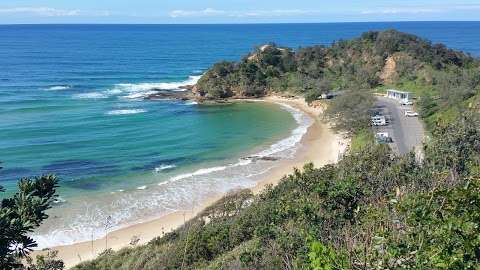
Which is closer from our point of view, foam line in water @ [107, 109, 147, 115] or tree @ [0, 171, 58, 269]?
tree @ [0, 171, 58, 269]

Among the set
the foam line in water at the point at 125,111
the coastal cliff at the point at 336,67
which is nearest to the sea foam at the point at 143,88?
the coastal cliff at the point at 336,67

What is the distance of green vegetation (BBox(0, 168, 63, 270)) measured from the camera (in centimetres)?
618

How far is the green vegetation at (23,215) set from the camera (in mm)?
6184

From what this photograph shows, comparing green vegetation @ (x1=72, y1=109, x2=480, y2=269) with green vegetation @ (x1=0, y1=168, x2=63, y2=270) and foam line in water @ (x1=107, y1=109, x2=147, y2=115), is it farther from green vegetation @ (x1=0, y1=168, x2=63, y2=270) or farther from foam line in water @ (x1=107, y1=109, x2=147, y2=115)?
foam line in water @ (x1=107, y1=109, x2=147, y2=115)

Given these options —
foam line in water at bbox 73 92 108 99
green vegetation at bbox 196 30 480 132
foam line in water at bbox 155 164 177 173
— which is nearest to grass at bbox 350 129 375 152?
foam line in water at bbox 155 164 177 173

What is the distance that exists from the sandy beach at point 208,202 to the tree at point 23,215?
13.2 m

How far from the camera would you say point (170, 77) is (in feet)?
288

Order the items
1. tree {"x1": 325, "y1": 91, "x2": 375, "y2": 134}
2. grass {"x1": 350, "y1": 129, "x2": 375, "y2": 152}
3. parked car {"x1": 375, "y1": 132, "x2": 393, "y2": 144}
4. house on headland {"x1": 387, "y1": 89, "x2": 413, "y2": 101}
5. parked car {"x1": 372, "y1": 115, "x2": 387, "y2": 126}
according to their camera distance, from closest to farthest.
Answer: parked car {"x1": 375, "y1": 132, "x2": 393, "y2": 144}, grass {"x1": 350, "y1": 129, "x2": 375, "y2": 152}, parked car {"x1": 372, "y1": 115, "x2": 387, "y2": 126}, tree {"x1": 325, "y1": 91, "x2": 375, "y2": 134}, house on headland {"x1": 387, "y1": 89, "x2": 413, "y2": 101}

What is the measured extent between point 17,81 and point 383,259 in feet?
247

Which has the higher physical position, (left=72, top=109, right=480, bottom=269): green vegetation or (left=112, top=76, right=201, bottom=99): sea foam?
(left=72, top=109, right=480, bottom=269): green vegetation

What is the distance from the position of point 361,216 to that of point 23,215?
8485 mm

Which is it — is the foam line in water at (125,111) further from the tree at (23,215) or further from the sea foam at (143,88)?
the tree at (23,215)

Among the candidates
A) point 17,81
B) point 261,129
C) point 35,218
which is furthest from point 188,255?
point 17,81

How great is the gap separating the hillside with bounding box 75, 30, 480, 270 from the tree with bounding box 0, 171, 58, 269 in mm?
3276
